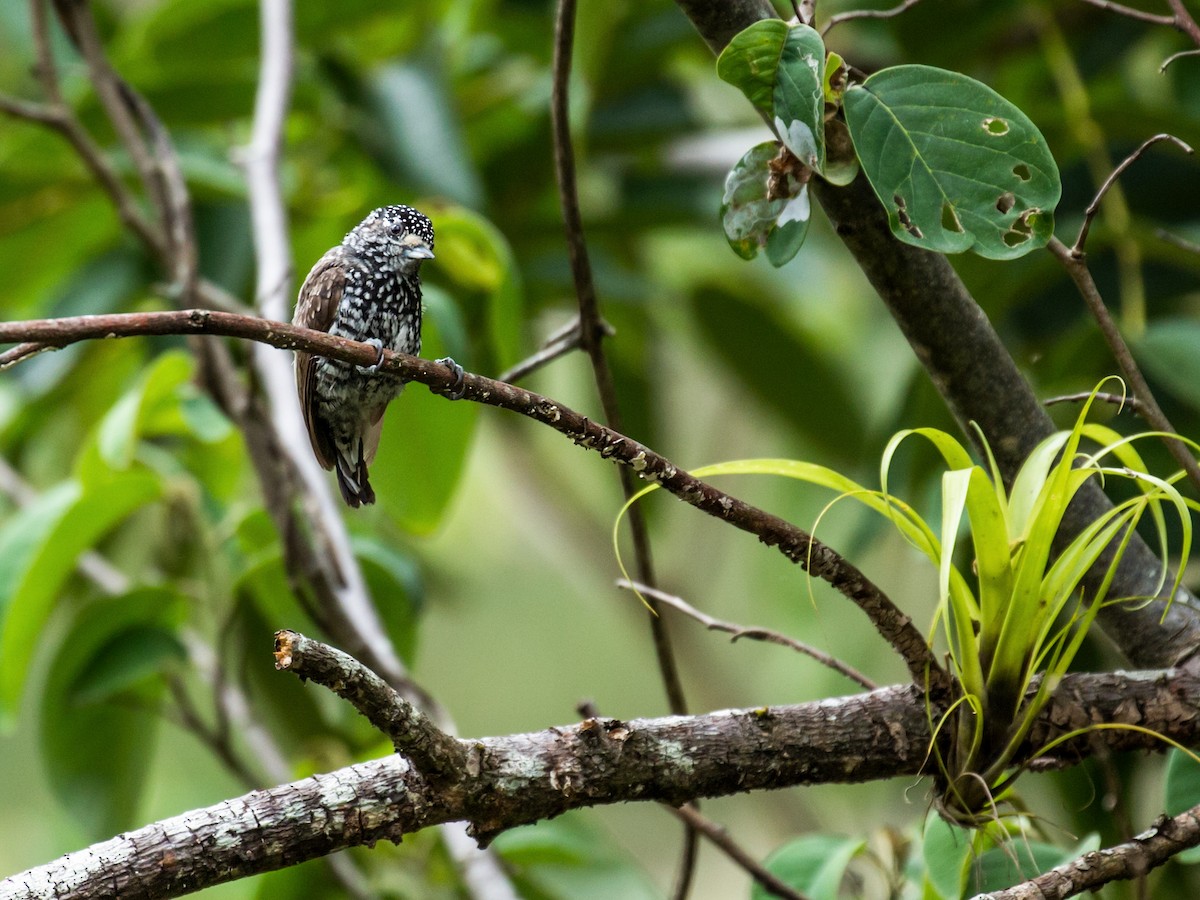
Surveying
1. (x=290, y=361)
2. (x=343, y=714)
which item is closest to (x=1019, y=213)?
(x=290, y=361)

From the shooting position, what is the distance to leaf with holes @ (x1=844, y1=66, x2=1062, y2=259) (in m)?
1.14

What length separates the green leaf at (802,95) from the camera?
3.62ft

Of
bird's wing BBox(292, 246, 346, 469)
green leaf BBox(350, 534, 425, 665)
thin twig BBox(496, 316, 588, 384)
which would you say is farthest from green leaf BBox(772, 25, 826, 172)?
green leaf BBox(350, 534, 425, 665)

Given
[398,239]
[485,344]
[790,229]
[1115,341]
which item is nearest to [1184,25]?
[1115,341]

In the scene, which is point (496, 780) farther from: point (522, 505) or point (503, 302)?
point (522, 505)

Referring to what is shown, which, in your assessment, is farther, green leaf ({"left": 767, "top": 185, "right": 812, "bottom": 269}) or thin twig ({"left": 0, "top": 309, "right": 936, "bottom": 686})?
green leaf ({"left": 767, "top": 185, "right": 812, "bottom": 269})

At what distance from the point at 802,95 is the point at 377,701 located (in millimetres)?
662

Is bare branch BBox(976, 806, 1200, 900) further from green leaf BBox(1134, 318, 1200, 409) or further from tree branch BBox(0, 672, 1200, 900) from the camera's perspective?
green leaf BBox(1134, 318, 1200, 409)

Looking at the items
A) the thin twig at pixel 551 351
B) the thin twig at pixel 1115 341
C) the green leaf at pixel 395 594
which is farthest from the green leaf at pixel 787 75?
the green leaf at pixel 395 594

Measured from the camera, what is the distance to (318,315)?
142cm

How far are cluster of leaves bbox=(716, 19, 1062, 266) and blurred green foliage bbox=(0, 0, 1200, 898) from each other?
0.69m

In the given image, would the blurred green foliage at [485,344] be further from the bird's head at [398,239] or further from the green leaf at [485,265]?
the bird's head at [398,239]

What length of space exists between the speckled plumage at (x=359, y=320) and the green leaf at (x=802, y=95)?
40 cm

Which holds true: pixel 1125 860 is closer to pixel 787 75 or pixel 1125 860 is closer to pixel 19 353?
pixel 787 75
